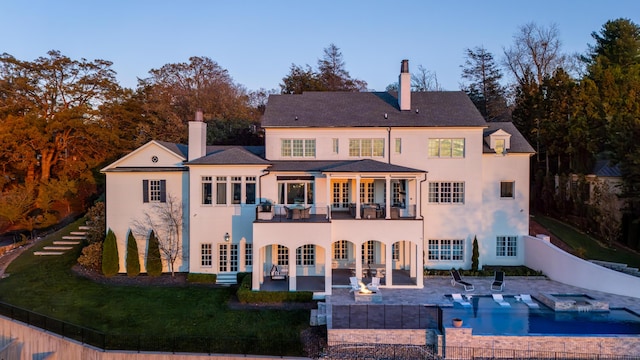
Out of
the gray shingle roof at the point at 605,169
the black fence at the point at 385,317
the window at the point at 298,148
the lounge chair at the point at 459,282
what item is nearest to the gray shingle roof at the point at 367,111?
the window at the point at 298,148

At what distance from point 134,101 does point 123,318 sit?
33.7 m

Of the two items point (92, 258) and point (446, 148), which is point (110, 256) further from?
point (446, 148)

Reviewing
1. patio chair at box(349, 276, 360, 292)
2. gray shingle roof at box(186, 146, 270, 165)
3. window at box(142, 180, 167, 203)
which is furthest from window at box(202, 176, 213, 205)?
patio chair at box(349, 276, 360, 292)

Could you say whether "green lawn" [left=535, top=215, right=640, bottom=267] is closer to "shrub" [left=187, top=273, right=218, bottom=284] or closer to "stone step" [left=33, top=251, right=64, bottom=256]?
"shrub" [left=187, top=273, right=218, bottom=284]

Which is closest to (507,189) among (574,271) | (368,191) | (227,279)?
(574,271)

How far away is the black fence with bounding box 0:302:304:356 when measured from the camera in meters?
13.3

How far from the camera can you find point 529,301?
1708cm

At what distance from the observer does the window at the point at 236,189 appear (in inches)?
852

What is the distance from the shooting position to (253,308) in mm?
17234

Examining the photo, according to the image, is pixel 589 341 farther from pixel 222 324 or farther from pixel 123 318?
pixel 123 318

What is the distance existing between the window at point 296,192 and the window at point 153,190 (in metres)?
7.04

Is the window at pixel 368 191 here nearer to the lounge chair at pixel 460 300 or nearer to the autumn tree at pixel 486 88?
the lounge chair at pixel 460 300

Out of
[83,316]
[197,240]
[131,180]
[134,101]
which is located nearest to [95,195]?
[134,101]

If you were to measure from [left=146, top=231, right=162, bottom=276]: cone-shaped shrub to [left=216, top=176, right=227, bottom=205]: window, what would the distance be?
448cm
